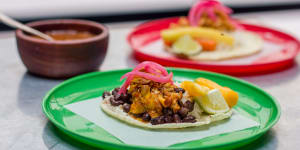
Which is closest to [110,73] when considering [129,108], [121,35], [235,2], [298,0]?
[129,108]

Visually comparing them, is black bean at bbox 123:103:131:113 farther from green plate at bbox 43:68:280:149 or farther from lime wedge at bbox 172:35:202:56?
lime wedge at bbox 172:35:202:56

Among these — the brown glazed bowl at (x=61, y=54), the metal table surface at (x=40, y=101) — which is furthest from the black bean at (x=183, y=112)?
the brown glazed bowl at (x=61, y=54)

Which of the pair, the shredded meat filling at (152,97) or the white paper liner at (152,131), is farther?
the shredded meat filling at (152,97)

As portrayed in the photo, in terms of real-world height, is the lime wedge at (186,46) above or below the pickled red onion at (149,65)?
below

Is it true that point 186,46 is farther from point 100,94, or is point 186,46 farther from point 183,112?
point 183,112

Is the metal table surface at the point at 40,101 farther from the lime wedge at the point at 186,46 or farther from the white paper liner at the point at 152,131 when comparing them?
the lime wedge at the point at 186,46

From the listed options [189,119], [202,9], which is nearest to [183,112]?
[189,119]
